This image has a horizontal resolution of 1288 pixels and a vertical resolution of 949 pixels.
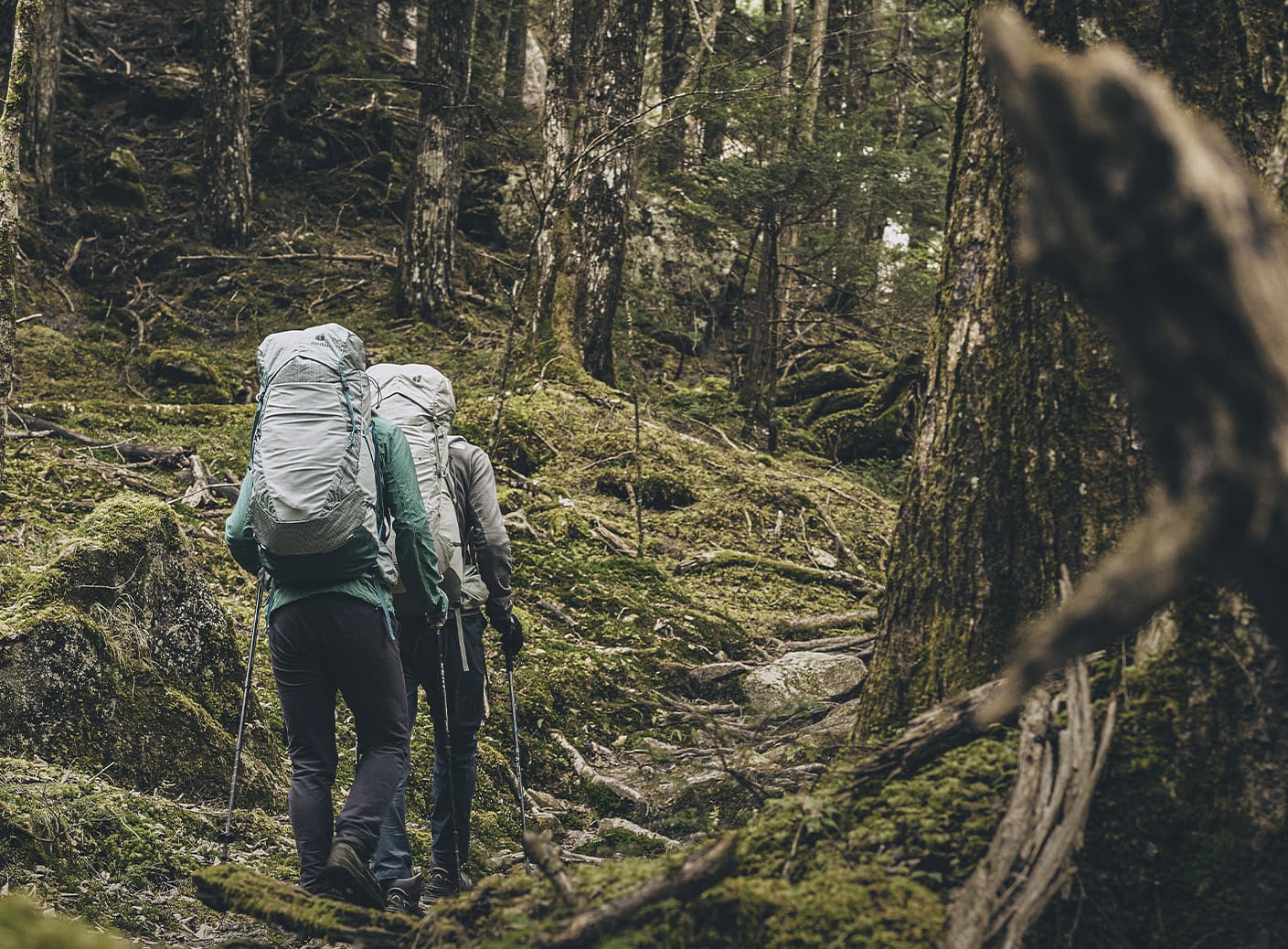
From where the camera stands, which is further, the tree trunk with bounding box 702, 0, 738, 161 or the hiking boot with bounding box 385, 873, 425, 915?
the tree trunk with bounding box 702, 0, 738, 161

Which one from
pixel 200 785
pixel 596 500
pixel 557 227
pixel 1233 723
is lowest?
pixel 200 785

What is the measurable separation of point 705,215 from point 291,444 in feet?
46.9

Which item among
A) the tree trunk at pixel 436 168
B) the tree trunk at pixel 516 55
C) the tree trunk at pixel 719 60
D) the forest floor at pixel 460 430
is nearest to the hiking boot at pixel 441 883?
the forest floor at pixel 460 430

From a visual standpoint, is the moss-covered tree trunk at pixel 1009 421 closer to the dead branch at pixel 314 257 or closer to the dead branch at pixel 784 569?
the dead branch at pixel 784 569

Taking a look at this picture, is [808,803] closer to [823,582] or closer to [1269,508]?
[1269,508]

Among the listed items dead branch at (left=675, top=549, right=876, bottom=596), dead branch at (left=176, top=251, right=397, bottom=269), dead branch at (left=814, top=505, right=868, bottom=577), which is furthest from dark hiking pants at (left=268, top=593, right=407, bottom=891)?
dead branch at (left=176, top=251, right=397, bottom=269)

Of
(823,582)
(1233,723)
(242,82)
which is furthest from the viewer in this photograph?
(242,82)

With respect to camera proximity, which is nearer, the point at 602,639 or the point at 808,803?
the point at 808,803

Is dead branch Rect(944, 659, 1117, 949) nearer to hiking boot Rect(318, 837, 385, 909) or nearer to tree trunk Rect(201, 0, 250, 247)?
hiking boot Rect(318, 837, 385, 909)

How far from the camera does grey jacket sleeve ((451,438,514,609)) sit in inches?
199

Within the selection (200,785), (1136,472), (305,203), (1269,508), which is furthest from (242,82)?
(1269,508)

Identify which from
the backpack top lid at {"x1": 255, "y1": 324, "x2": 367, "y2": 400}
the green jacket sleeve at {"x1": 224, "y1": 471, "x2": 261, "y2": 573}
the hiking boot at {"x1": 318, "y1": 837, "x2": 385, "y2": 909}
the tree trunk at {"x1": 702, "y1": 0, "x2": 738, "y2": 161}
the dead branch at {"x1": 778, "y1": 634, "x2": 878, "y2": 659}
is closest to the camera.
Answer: the hiking boot at {"x1": 318, "y1": 837, "x2": 385, "y2": 909}

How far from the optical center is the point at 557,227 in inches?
460

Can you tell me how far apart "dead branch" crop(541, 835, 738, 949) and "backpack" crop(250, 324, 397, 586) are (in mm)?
1899
